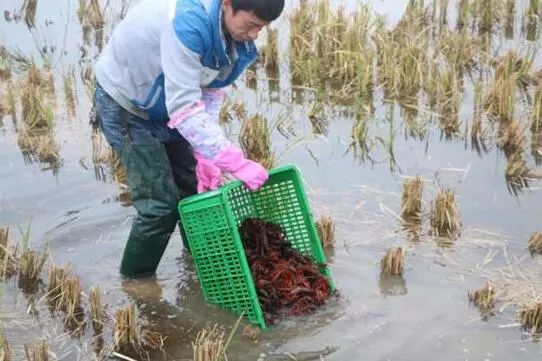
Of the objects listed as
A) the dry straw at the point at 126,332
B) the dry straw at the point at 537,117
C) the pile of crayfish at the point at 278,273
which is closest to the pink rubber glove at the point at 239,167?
the pile of crayfish at the point at 278,273

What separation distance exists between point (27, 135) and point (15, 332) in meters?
2.65

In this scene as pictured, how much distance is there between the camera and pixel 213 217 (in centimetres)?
378

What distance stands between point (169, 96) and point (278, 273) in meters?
1.01

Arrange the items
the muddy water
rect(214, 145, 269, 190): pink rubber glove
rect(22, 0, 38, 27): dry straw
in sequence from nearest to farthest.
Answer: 1. rect(214, 145, 269, 190): pink rubber glove
2. the muddy water
3. rect(22, 0, 38, 27): dry straw

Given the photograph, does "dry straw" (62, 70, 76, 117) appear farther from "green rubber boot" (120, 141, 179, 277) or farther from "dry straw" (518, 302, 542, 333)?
"dry straw" (518, 302, 542, 333)

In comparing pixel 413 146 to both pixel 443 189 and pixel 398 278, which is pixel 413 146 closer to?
pixel 443 189

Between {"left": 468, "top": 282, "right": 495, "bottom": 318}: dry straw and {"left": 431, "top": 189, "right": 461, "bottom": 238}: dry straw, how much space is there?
31.0 inches

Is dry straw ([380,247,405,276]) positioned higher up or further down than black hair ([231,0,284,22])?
further down

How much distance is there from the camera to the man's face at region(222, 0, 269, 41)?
3.41 m

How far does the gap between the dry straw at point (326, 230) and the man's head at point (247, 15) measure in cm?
151

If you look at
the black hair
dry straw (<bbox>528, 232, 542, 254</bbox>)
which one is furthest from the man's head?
dry straw (<bbox>528, 232, 542, 254</bbox>)

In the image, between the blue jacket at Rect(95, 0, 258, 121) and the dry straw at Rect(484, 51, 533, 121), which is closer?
the blue jacket at Rect(95, 0, 258, 121)

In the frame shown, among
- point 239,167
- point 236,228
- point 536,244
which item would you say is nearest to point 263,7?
point 239,167

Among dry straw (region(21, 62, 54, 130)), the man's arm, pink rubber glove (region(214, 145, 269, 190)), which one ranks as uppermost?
the man's arm
